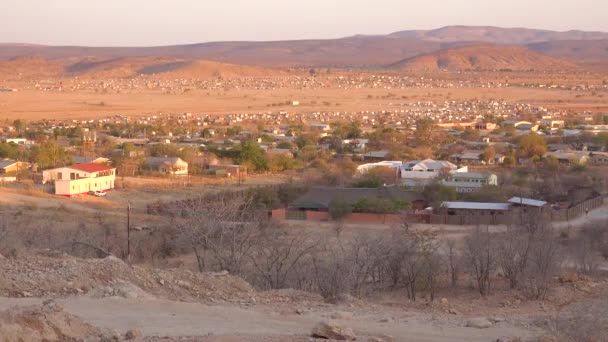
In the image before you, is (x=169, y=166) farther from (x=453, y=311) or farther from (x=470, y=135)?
(x=453, y=311)

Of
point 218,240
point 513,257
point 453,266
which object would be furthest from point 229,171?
point 513,257

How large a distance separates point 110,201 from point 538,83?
342 feet

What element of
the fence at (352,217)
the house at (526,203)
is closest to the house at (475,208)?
the house at (526,203)

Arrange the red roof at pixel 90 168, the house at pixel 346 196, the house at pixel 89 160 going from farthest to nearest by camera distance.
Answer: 1. the house at pixel 89 160
2. the red roof at pixel 90 168
3. the house at pixel 346 196

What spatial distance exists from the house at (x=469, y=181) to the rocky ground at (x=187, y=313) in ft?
66.5

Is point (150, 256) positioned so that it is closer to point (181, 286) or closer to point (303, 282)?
point (303, 282)

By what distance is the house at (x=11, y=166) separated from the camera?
1656 inches

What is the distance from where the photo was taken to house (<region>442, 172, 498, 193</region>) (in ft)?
122

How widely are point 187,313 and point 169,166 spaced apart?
1189 inches

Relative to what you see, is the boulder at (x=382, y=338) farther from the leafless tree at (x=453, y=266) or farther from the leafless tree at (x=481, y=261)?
the leafless tree at (x=453, y=266)

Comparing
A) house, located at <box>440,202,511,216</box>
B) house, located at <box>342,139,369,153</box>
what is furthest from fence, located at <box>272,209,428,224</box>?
house, located at <box>342,139,369,153</box>

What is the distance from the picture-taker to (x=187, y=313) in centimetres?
1376

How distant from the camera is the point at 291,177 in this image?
41656mm

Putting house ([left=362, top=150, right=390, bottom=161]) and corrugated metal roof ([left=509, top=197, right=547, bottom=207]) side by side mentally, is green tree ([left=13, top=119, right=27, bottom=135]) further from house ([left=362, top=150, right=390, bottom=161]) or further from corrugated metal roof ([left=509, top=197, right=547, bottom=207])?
corrugated metal roof ([left=509, top=197, right=547, bottom=207])
